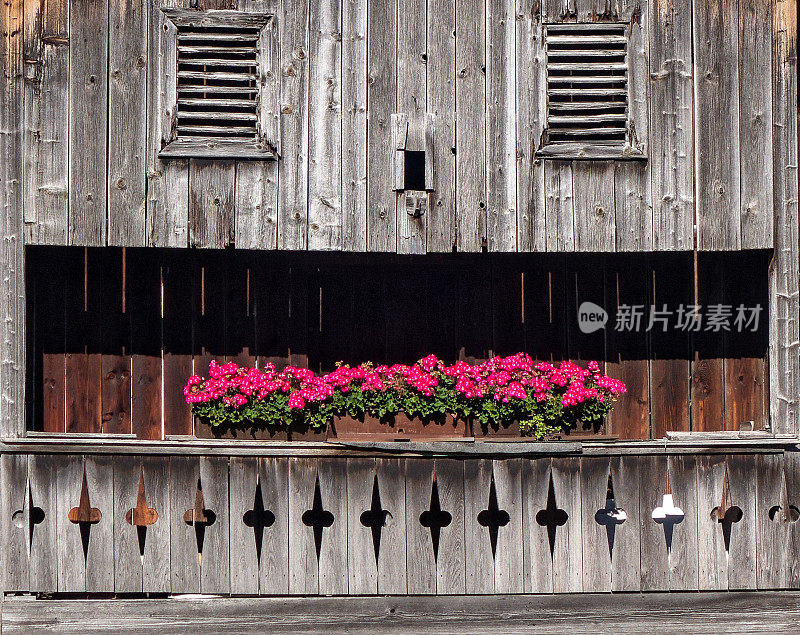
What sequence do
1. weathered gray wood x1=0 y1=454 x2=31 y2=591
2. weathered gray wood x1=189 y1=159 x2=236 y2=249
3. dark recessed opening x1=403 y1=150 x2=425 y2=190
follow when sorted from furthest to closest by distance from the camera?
dark recessed opening x1=403 y1=150 x2=425 y2=190, weathered gray wood x1=189 y1=159 x2=236 y2=249, weathered gray wood x1=0 y1=454 x2=31 y2=591

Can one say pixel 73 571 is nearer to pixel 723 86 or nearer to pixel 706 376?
pixel 706 376

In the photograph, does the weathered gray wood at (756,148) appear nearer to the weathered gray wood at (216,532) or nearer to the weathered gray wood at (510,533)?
the weathered gray wood at (510,533)

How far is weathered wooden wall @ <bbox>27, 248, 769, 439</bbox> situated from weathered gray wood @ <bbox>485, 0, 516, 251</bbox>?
2.89ft

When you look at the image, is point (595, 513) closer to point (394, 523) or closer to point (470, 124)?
point (394, 523)

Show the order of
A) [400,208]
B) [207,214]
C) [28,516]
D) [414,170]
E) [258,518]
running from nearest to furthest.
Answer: [28,516]
[207,214]
[400,208]
[414,170]
[258,518]

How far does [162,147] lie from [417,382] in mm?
2888

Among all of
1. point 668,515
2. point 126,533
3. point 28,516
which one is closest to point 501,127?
point 668,515

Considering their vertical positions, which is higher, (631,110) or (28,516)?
(631,110)

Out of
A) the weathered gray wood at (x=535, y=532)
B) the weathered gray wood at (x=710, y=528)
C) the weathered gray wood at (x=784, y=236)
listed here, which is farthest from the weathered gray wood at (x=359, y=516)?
the weathered gray wood at (x=784, y=236)

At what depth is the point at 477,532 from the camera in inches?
319

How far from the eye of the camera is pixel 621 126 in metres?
8.44

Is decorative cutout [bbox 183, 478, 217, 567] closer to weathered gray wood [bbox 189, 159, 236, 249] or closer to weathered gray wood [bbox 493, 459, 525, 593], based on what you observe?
weathered gray wood [bbox 189, 159, 236, 249]

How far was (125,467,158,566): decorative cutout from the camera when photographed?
26.1 feet

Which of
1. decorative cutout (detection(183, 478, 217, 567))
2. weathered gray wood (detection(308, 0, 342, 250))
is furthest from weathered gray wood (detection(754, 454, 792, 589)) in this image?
decorative cutout (detection(183, 478, 217, 567))
